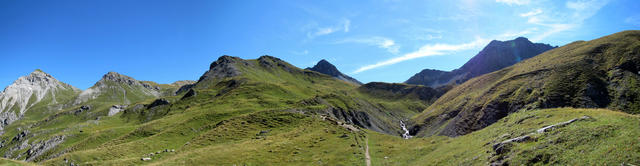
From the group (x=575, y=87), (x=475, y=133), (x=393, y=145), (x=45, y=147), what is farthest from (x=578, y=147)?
(x=45, y=147)

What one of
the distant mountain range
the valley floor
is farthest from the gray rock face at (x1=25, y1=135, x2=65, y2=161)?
the valley floor

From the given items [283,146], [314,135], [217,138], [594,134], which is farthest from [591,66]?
[217,138]

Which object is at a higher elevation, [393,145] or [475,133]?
[475,133]

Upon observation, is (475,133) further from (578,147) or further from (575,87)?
(575,87)

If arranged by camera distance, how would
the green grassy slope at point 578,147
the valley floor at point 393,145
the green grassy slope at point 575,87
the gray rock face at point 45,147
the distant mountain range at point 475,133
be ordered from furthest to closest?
the gray rock face at point 45,147 < the green grassy slope at point 575,87 < the distant mountain range at point 475,133 < the valley floor at point 393,145 < the green grassy slope at point 578,147

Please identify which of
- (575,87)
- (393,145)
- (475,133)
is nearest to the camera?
(475,133)

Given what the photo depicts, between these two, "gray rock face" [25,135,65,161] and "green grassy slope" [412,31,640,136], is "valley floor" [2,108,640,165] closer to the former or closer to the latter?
"green grassy slope" [412,31,640,136]

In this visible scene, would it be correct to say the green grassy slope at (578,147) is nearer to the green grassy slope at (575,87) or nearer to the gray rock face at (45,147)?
the green grassy slope at (575,87)

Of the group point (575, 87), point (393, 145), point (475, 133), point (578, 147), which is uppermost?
point (575, 87)

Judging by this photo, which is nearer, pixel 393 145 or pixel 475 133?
pixel 475 133

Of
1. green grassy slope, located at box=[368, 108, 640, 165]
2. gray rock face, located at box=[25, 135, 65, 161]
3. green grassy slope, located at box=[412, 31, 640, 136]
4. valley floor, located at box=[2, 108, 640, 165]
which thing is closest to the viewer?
green grassy slope, located at box=[368, 108, 640, 165]

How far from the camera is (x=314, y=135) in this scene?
65.8 meters

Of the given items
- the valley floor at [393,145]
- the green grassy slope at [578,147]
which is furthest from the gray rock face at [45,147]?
the green grassy slope at [578,147]

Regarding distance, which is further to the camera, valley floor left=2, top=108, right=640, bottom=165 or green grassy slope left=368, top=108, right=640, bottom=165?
valley floor left=2, top=108, right=640, bottom=165
